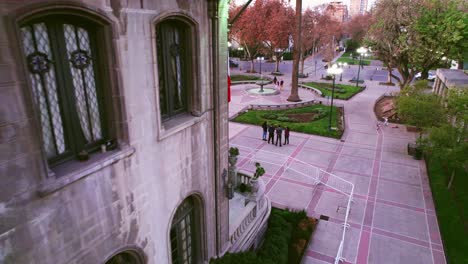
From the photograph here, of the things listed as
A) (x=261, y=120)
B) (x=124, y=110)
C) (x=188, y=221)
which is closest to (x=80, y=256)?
(x=124, y=110)

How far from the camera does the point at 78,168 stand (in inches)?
189

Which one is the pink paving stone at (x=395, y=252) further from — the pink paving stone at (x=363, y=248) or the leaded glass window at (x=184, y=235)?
the leaded glass window at (x=184, y=235)

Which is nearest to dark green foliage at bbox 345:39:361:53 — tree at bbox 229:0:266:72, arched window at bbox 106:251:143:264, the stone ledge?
tree at bbox 229:0:266:72

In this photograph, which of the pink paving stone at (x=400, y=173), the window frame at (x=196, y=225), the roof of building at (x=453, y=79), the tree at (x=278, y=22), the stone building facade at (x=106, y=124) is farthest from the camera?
the tree at (x=278, y=22)

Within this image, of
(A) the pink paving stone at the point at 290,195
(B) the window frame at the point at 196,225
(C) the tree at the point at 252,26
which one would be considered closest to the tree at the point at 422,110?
(A) the pink paving stone at the point at 290,195

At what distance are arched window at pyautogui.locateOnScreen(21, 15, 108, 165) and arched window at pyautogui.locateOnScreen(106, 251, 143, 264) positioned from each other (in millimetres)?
2218

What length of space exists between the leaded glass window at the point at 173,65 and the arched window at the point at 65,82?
1639 mm

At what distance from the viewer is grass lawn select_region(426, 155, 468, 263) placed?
11.7 meters

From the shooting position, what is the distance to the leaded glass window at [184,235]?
7887mm

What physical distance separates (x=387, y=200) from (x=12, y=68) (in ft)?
50.5

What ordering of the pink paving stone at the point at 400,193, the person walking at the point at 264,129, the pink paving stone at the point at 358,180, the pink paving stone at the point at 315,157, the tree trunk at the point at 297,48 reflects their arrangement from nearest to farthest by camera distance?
the pink paving stone at the point at 400,193 < the pink paving stone at the point at 358,180 < the pink paving stone at the point at 315,157 < the person walking at the point at 264,129 < the tree trunk at the point at 297,48

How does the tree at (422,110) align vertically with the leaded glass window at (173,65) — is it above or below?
below

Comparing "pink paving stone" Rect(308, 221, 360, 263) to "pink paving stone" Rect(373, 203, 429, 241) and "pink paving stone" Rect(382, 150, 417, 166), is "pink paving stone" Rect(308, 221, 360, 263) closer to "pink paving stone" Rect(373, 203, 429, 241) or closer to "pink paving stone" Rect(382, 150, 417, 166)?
"pink paving stone" Rect(373, 203, 429, 241)

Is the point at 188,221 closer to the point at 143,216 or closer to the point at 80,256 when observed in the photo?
the point at 143,216
